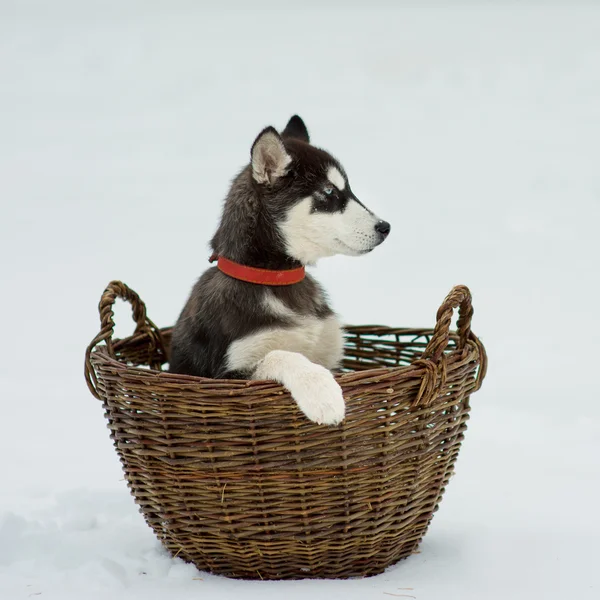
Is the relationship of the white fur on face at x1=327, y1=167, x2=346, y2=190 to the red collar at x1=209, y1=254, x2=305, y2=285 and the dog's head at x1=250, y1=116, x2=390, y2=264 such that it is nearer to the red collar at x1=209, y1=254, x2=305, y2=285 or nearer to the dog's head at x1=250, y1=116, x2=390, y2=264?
the dog's head at x1=250, y1=116, x2=390, y2=264

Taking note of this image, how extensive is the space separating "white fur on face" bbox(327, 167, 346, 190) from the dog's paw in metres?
0.74

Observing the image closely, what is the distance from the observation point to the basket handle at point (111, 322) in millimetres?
2314

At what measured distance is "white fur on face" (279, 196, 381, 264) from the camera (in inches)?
92.0

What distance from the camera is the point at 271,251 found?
7.80 feet

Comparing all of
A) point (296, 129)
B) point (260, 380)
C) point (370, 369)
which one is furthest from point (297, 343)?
point (296, 129)

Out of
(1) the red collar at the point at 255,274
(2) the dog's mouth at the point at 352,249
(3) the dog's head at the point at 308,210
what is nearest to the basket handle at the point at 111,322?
(1) the red collar at the point at 255,274

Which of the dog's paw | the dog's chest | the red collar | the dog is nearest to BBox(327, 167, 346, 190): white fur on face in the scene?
the dog

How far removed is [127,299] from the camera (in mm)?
2744

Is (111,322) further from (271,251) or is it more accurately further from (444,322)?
(444,322)

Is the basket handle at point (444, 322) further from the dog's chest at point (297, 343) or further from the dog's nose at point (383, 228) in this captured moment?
the dog's chest at point (297, 343)

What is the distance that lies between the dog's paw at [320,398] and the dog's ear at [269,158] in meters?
0.71

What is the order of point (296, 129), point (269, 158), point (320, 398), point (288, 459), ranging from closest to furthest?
1. point (320, 398)
2. point (288, 459)
3. point (269, 158)
4. point (296, 129)

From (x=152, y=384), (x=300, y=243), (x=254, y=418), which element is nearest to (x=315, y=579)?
(x=254, y=418)

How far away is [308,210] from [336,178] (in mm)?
145
